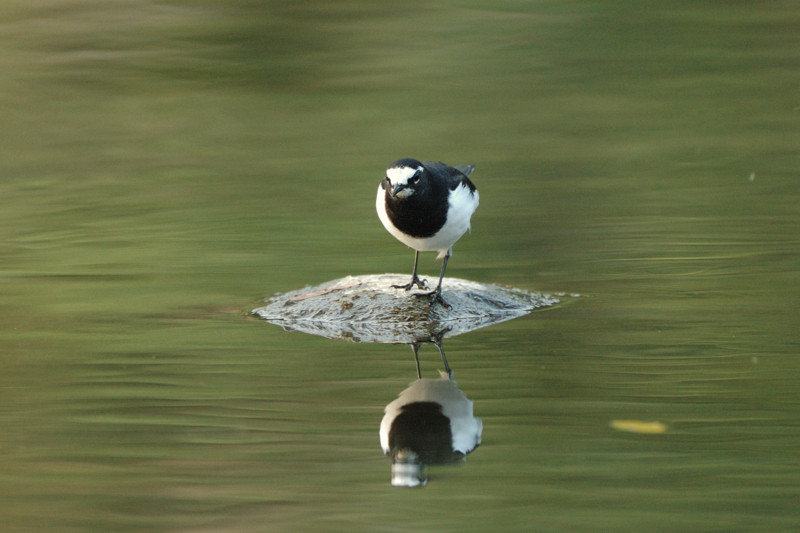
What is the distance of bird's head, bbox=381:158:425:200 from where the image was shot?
6.20m

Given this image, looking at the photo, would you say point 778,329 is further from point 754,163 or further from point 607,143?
point 607,143

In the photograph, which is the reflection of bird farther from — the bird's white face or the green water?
the bird's white face

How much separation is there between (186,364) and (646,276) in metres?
2.96

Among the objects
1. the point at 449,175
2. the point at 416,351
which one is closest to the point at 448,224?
the point at 449,175

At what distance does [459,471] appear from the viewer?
445cm

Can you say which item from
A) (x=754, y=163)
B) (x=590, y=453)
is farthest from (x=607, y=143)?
(x=590, y=453)

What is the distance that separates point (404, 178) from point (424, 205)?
22 cm

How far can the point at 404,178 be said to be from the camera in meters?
6.20

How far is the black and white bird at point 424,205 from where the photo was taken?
6238mm

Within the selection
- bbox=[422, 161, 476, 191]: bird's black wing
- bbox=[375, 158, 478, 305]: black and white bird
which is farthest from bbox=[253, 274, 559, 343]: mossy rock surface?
bbox=[422, 161, 476, 191]: bird's black wing

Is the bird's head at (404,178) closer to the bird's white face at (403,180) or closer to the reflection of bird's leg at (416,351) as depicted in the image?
the bird's white face at (403,180)

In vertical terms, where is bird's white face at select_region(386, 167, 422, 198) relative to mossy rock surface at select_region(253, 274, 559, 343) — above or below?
above

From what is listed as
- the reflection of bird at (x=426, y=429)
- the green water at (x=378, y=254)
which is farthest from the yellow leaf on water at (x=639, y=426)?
the reflection of bird at (x=426, y=429)

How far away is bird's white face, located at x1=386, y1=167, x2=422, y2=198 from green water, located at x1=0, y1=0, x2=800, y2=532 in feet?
2.67
